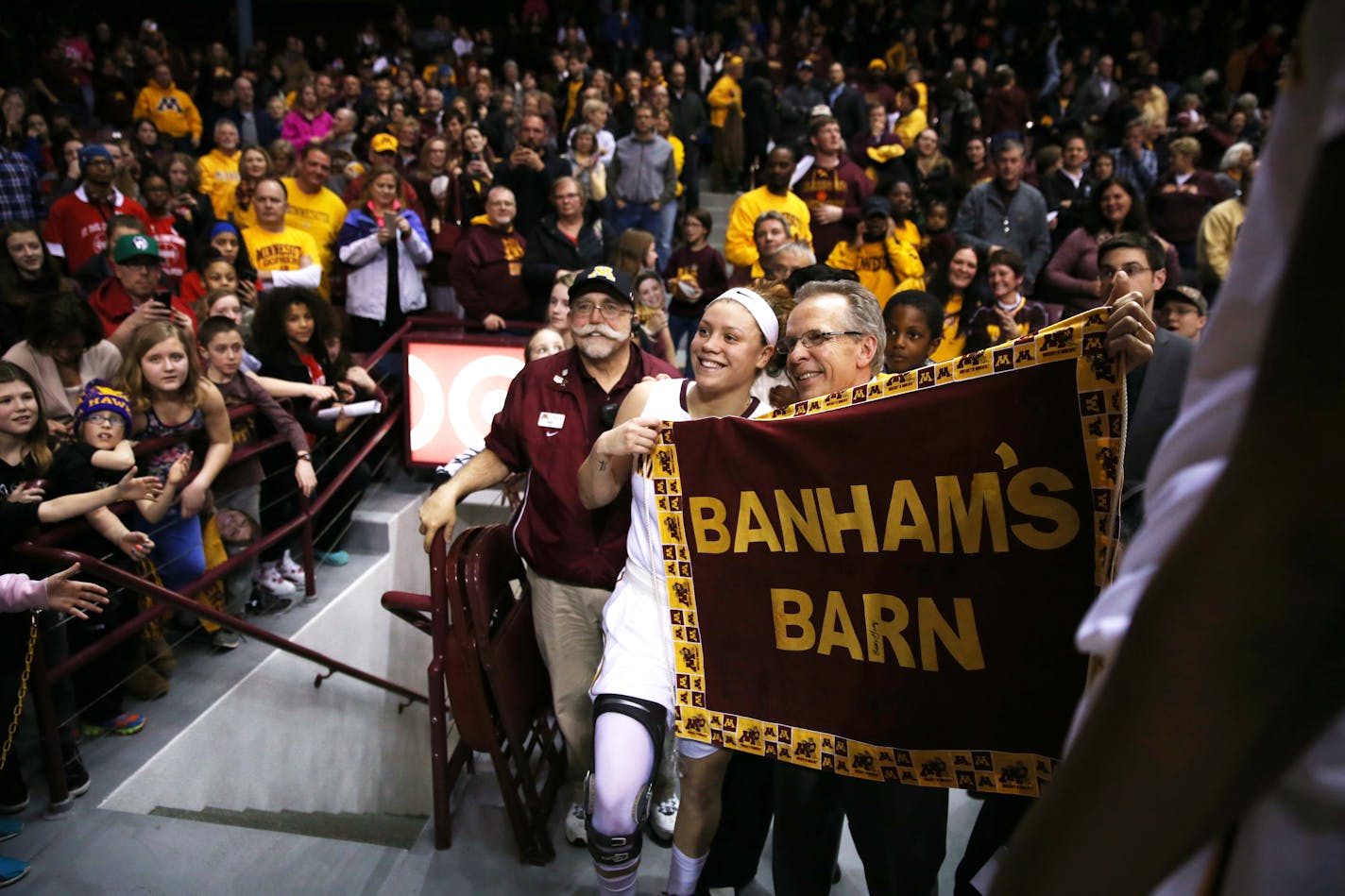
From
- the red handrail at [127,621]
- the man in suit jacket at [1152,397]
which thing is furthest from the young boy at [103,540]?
the man in suit jacket at [1152,397]

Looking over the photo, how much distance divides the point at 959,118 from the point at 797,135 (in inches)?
79.6

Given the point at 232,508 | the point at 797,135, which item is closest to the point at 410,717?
the point at 232,508

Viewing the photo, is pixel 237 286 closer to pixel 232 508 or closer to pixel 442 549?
pixel 232 508

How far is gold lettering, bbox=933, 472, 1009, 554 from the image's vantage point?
2.31 m

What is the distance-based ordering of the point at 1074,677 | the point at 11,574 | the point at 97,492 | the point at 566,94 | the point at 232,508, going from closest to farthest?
the point at 1074,677 → the point at 11,574 → the point at 97,492 → the point at 232,508 → the point at 566,94

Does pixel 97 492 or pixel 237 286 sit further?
pixel 237 286

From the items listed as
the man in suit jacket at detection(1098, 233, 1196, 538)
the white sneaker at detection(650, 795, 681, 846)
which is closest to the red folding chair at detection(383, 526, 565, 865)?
the white sneaker at detection(650, 795, 681, 846)

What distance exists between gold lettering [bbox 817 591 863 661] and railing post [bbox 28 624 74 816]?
2757mm

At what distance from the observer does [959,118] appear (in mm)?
11766

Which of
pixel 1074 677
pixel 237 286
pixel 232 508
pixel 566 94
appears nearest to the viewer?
pixel 1074 677

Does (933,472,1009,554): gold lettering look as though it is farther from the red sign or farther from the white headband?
the red sign

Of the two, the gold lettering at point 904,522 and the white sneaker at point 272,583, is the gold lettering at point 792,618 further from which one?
the white sneaker at point 272,583

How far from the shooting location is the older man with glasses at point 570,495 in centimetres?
331

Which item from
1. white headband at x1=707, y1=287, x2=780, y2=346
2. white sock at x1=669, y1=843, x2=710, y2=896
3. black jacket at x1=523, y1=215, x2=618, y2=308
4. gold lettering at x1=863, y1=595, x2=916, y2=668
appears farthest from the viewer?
black jacket at x1=523, y1=215, x2=618, y2=308
